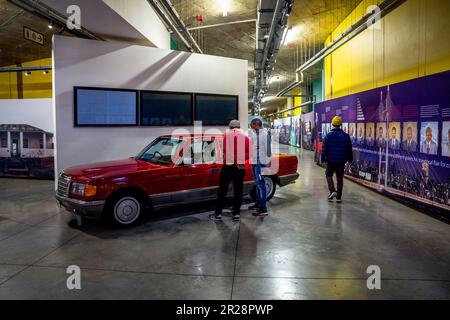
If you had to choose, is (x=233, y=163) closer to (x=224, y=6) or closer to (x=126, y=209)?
(x=126, y=209)

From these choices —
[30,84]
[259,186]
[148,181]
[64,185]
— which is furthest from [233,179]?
[30,84]

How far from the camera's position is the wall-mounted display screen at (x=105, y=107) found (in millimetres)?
7336

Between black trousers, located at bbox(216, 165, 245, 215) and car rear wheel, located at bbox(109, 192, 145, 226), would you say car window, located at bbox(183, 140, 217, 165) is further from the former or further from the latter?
car rear wheel, located at bbox(109, 192, 145, 226)

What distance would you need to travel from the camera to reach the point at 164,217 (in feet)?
19.1

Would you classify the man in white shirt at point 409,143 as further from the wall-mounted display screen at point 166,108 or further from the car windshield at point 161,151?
the wall-mounted display screen at point 166,108

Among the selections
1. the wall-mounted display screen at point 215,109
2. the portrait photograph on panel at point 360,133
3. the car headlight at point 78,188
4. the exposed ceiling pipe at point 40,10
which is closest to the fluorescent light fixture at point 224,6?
the wall-mounted display screen at point 215,109

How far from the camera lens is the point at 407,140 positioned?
676cm

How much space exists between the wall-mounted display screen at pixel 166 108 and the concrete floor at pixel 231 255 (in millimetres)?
2753

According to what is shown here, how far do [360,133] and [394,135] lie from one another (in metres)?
2.00

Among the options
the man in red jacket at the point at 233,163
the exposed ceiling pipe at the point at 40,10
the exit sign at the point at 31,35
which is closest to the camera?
the man in red jacket at the point at 233,163

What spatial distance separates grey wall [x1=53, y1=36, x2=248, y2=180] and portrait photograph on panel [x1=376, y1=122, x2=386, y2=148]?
404 centimetres
